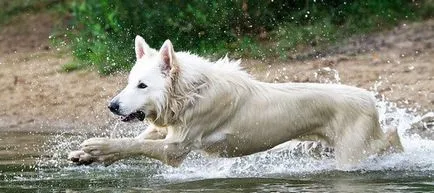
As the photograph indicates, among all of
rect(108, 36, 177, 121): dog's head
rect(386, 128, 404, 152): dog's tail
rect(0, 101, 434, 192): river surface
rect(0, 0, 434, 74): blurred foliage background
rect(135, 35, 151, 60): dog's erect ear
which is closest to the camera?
rect(0, 101, 434, 192): river surface

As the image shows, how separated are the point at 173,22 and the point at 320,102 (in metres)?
6.94

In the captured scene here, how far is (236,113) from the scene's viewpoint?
909 cm

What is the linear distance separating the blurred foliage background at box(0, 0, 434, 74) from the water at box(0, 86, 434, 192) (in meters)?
4.61

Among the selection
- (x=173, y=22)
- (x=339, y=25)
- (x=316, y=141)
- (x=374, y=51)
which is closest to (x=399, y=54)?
(x=374, y=51)

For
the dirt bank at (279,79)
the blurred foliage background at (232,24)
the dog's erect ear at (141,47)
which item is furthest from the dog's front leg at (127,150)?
the blurred foliage background at (232,24)

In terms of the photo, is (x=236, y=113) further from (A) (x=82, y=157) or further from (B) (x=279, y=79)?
(B) (x=279, y=79)

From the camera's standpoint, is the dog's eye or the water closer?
the water

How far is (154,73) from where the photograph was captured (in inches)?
345

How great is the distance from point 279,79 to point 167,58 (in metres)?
5.49

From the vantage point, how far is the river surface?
8.38 meters

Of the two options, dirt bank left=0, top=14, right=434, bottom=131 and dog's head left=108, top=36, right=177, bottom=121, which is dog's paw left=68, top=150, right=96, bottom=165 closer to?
dog's head left=108, top=36, right=177, bottom=121

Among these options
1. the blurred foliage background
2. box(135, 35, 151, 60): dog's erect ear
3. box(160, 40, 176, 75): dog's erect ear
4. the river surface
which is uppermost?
the blurred foliage background

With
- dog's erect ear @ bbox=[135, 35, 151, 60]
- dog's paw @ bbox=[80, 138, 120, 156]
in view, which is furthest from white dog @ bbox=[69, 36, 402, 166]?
dog's paw @ bbox=[80, 138, 120, 156]

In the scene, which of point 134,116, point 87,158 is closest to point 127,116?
point 134,116
